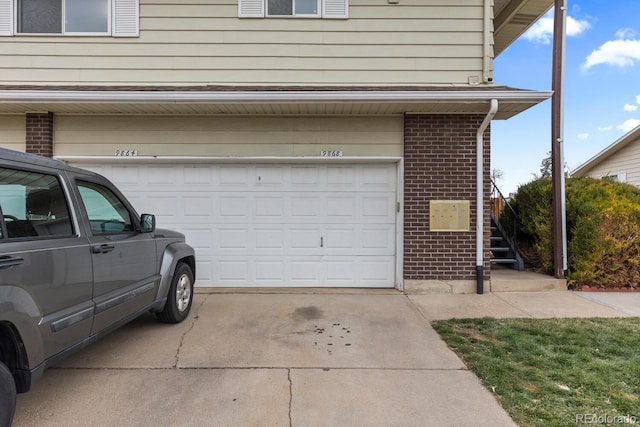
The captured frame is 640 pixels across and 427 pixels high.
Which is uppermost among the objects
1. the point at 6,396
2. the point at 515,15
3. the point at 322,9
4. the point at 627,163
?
the point at 515,15

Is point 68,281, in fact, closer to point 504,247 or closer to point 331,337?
point 331,337

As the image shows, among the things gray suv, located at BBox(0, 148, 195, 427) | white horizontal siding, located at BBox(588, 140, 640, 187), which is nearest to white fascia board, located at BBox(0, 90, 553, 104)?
gray suv, located at BBox(0, 148, 195, 427)

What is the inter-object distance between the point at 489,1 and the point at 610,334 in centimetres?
549

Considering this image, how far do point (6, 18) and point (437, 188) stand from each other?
806 centimetres

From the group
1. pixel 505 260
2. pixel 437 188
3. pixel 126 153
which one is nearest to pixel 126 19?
pixel 126 153

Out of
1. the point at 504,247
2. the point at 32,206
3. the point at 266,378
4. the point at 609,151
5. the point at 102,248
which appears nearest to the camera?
the point at 32,206

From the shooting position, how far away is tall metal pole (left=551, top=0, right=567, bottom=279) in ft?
21.1

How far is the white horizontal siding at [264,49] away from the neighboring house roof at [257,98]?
0.61 metres

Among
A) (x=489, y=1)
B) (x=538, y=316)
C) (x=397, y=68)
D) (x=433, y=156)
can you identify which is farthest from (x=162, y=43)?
(x=538, y=316)

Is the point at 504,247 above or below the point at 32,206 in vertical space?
below

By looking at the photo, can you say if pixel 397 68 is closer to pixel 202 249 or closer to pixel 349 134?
pixel 349 134

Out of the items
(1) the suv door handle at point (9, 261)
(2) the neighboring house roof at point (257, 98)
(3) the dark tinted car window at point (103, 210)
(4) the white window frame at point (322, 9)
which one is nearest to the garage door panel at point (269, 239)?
(2) the neighboring house roof at point (257, 98)

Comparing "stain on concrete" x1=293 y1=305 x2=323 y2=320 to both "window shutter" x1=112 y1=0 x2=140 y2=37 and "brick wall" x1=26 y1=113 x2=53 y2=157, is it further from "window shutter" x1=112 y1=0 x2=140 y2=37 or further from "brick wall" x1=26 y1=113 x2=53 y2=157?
"window shutter" x1=112 y1=0 x2=140 y2=37

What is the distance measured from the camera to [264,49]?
6484mm
